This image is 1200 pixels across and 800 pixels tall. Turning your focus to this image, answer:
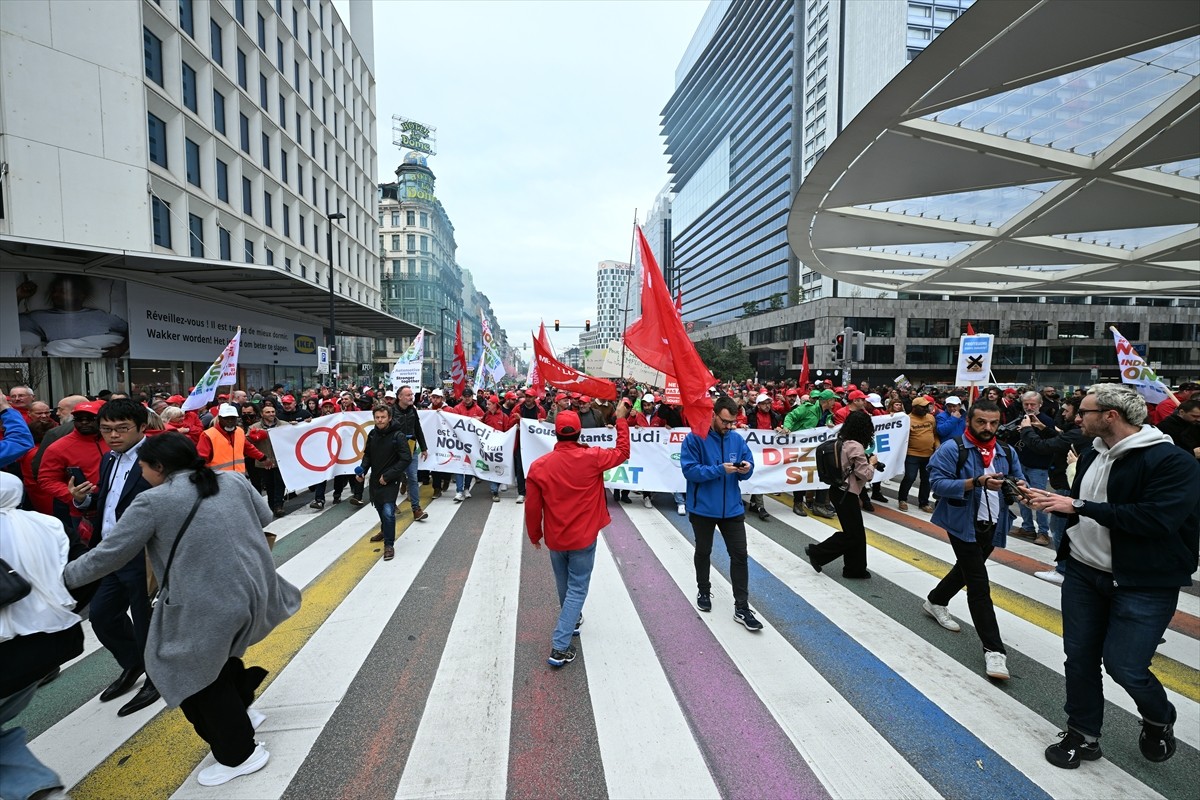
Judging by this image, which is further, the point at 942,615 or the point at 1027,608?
the point at 1027,608

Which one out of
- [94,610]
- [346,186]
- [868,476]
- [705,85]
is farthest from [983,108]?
[705,85]

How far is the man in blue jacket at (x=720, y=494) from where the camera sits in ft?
14.3

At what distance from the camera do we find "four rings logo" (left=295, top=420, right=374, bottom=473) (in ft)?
27.2

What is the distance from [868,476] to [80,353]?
786 inches

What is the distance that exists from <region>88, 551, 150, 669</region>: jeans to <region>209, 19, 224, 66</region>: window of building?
90.8 ft

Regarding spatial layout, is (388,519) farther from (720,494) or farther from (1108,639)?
(1108,639)

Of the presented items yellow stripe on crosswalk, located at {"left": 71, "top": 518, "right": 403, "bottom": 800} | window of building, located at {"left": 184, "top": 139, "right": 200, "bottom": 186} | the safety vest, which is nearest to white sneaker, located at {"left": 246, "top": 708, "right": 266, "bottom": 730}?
yellow stripe on crosswalk, located at {"left": 71, "top": 518, "right": 403, "bottom": 800}

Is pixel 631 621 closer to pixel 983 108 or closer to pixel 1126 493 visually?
pixel 1126 493

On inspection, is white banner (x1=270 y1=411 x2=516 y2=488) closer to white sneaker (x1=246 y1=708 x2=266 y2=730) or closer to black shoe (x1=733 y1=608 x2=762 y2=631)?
black shoe (x1=733 y1=608 x2=762 y2=631)

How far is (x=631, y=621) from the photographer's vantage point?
4.45 m

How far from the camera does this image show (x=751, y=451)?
7.93m

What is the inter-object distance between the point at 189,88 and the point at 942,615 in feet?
92.7

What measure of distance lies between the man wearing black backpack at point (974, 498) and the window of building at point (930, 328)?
5778cm

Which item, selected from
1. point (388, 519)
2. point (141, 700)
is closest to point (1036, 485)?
point (388, 519)
